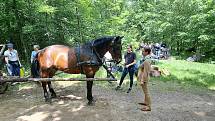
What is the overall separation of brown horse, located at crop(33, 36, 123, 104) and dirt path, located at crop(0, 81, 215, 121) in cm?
68

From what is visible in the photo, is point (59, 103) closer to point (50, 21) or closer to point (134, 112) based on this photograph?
point (134, 112)

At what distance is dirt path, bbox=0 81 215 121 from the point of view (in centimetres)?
866

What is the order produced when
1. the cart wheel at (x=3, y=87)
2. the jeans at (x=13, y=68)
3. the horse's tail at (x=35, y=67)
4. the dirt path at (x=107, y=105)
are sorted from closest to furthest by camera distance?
the dirt path at (x=107, y=105) → the horse's tail at (x=35, y=67) → the cart wheel at (x=3, y=87) → the jeans at (x=13, y=68)

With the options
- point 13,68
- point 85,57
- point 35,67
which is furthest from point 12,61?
point 85,57

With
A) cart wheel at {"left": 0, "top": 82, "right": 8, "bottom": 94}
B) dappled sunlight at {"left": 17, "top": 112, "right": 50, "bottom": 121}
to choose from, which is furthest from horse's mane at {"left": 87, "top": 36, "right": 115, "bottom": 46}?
cart wheel at {"left": 0, "top": 82, "right": 8, "bottom": 94}

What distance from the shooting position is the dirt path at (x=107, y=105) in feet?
28.4

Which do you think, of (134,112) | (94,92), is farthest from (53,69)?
(134,112)

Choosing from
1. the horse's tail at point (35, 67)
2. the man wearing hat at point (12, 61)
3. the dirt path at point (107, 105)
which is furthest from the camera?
the man wearing hat at point (12, 61)

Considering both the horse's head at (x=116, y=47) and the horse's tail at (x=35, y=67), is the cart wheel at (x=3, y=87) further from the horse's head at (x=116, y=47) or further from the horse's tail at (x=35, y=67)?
the horse's head at (x=116, y=47)

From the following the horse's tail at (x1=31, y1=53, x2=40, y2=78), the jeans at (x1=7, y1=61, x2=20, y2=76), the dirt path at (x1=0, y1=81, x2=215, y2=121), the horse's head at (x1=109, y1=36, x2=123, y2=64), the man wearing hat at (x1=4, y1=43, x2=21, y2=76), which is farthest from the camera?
the jeans at (x1=7, y1=61, x2=20, y2=76)

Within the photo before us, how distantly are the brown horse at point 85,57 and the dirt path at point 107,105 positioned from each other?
680 mm

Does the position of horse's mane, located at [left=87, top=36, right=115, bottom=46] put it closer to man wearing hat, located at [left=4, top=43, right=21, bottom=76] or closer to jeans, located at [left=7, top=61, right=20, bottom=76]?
man wearing hat, located at [left=4, top=43, right=21, bottom=76]

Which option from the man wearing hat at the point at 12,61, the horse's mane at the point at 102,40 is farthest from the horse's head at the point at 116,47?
the man wearing hat at the point at 12,61

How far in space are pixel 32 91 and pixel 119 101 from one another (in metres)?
3.56
